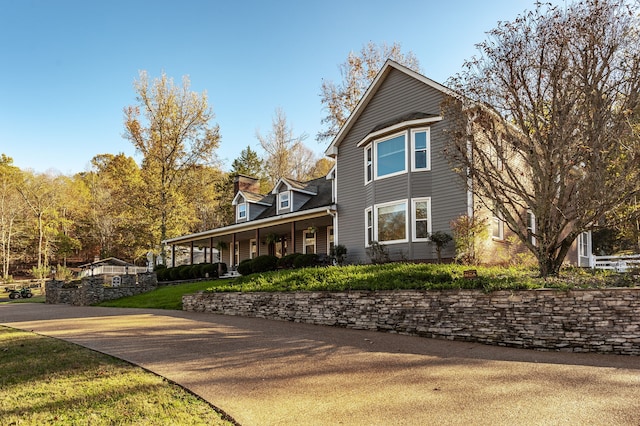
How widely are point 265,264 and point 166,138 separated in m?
15.5

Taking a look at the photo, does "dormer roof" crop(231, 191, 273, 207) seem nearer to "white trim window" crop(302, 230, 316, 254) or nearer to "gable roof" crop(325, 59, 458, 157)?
"white trim window" crop(302, 230, 316, 254)

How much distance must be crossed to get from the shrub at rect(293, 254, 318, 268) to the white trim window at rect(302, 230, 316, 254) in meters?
4.45

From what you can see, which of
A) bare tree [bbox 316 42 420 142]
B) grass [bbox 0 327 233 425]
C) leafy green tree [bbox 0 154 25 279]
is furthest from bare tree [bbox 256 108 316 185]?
grass [bbox 0 327 233 425]

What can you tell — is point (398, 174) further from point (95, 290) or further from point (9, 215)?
point (9, 215)

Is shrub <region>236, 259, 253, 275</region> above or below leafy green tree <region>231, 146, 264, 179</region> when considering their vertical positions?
below

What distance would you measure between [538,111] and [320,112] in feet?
74.7

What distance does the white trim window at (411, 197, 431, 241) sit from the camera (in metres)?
15.4

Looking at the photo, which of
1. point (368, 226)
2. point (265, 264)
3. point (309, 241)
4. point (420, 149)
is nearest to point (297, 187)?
point (309, 241)

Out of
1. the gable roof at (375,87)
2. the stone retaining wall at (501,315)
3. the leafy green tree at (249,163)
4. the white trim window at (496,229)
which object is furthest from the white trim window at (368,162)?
the leafy green tree at (249,163)

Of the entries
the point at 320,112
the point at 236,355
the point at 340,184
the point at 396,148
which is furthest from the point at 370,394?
the point at 320,112

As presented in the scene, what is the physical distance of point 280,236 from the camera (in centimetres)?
2569

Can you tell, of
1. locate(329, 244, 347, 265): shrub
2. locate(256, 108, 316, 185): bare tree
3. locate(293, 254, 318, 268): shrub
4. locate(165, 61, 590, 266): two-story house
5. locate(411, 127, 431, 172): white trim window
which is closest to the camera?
locate(165, 61, 590, 266): two-story house

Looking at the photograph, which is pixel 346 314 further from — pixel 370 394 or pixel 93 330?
pixel 93 330

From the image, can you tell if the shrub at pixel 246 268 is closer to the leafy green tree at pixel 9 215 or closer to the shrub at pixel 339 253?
the shrub at pixel 339 253
